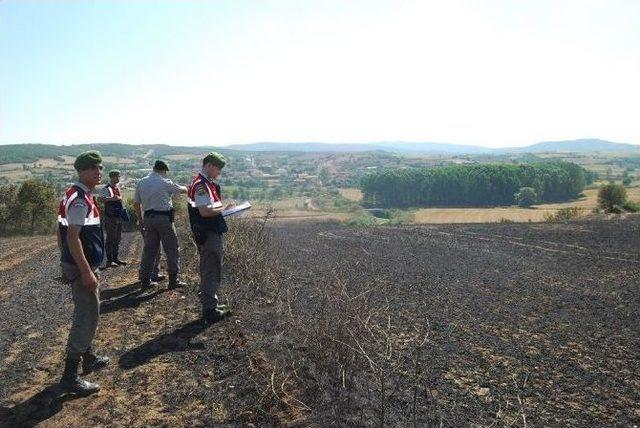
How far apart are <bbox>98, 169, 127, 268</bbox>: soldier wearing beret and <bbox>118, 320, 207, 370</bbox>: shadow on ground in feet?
12.8

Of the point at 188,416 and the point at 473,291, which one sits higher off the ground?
the point at 188,416

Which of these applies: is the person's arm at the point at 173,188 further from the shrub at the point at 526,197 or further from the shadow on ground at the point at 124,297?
the shrub at the point at 526,197

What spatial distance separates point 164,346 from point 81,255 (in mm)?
1652

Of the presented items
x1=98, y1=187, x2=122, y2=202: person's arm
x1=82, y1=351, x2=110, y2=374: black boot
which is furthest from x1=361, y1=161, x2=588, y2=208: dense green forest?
x1=82, y1=351, x2=110, y2=374: black boot

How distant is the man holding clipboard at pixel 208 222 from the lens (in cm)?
547

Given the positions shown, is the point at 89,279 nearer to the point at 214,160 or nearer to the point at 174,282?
the point at 214,160

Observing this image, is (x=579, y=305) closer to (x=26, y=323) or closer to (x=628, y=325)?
(x=628, y=325)

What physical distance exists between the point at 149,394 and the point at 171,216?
127 inches

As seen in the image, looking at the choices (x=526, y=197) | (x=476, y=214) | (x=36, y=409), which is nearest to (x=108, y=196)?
(x=36, y=409)

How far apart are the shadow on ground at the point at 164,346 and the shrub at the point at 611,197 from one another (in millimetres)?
38018

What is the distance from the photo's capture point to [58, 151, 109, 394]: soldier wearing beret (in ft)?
13.1

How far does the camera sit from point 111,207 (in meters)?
9.03

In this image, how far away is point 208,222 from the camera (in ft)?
18.3

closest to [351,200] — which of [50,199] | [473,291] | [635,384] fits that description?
[50,199]
